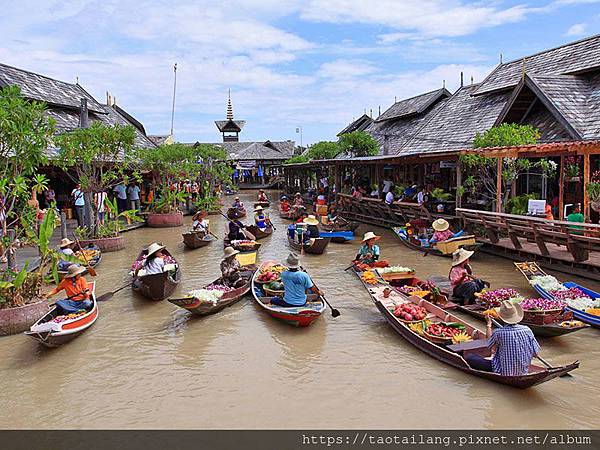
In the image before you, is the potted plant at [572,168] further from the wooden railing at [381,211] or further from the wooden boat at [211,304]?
the wooden boat at [211,304]

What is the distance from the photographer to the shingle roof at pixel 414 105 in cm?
3002

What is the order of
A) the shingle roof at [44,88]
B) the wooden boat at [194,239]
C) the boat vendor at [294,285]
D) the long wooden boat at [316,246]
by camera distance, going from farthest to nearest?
the shingle roof at [44,88]
the wooden boat at [194,239]
the long wooden boat at [316,246]
the boat vendor at [294,285]

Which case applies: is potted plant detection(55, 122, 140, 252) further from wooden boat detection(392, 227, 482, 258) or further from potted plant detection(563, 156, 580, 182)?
potted plant detection(563, 156, 580, 182)

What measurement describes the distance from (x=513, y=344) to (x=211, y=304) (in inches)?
217

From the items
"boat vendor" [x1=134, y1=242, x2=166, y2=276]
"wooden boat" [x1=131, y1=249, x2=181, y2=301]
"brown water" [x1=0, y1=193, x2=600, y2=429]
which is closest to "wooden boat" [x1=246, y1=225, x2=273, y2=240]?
"wooden boat" [x1=131, y1=249, x2=181, y2=301]

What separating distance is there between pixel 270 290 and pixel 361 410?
4.13 meters

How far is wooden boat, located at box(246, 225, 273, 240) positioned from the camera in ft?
63.3

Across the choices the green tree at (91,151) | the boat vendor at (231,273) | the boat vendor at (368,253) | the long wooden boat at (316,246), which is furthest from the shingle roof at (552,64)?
the green tree at (91,151)

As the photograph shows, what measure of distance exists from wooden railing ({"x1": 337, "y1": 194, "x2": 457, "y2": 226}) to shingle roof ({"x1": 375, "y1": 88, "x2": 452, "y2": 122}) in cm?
692

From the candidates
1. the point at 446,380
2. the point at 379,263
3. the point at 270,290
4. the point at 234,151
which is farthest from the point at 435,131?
the point at 234,151

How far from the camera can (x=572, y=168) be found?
15.4 metres

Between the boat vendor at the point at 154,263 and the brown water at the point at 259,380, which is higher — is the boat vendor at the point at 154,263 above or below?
above

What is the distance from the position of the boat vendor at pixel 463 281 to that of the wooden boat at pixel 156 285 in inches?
229

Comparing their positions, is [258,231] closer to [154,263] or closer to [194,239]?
[194,239]
